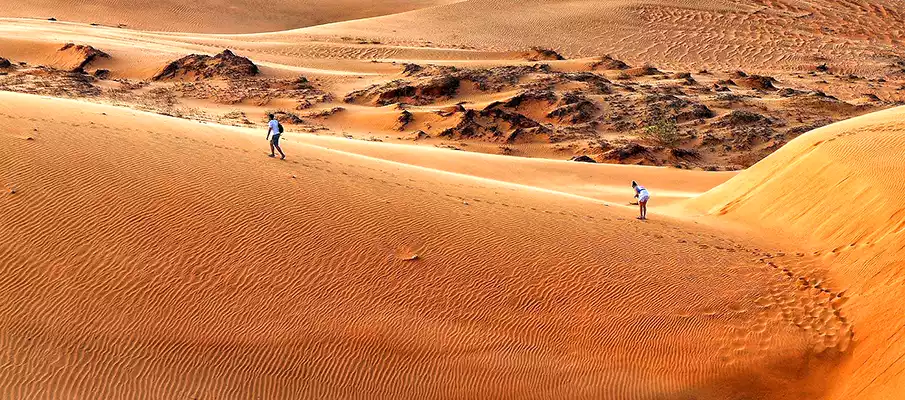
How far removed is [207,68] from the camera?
28.4 metres

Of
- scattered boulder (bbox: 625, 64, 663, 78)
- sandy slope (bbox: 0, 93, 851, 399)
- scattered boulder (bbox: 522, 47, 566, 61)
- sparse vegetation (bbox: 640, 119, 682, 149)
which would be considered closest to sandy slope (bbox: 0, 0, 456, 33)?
scattered boulder (bbox: 522, 47, 566, 61)

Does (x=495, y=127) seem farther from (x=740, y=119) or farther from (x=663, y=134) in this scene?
(x=740, y=119)

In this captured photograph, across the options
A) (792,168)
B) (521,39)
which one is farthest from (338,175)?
(521,39)

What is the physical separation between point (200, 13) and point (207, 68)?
2351 centimetres

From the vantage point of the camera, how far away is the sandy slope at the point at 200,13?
153 ft

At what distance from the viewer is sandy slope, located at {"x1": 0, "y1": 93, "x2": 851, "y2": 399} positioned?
7.88 metres

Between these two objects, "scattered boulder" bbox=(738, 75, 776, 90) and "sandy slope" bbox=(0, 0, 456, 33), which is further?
"sandy slope" bbox=(0, 0, 456, 33)

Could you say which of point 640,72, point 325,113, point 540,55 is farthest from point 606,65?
point 325,113

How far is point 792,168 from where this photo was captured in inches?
575

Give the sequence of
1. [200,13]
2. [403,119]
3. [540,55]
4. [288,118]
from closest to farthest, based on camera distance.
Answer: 1. [288,118]
2. [403,119]
3. [540,55]
4. [200,13]

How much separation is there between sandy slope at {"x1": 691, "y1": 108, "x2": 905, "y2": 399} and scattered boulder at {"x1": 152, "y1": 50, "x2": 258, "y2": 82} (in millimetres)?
16972

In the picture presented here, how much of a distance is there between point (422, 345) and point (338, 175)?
4.58m

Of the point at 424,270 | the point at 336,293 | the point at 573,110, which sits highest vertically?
the point at 573,110

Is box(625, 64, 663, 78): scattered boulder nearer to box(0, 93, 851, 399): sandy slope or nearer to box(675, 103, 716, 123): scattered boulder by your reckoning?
box(675, 103, 716, 123): scattered boulder
